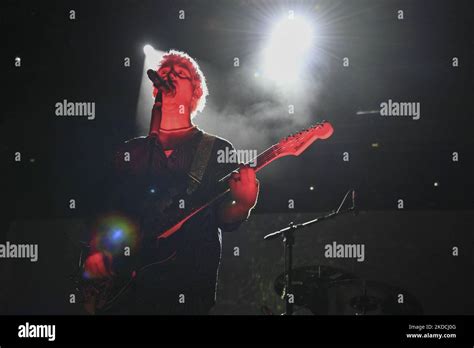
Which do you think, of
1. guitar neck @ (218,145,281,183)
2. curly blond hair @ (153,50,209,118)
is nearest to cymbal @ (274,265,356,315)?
guitar neck @ (218,145,281,183)

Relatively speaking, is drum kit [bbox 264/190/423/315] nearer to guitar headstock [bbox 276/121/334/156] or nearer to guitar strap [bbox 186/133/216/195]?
guitar headstock [bbox 276/121/334/156]

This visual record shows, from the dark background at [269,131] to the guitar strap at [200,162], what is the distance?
0.29 feet

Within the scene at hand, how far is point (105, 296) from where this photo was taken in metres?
Result: 3.50

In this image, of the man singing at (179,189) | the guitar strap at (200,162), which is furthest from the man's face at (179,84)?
the guitar strap at (200,162)

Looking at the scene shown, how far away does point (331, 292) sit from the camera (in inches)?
133

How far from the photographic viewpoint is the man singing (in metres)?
3.47

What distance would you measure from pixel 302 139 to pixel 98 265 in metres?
1.60

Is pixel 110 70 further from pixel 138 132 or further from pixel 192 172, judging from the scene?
pixel 192 172

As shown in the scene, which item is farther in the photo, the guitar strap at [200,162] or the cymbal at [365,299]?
the guitar strap at [200,162]

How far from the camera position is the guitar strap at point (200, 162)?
349 cm

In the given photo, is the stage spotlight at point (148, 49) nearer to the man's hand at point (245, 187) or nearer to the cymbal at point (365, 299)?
the man's hand at point (245, 187)

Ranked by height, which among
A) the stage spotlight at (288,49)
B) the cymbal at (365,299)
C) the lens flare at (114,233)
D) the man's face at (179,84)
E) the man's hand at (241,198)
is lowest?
the cymbal at (365,299)

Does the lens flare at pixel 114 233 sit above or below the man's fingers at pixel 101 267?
above

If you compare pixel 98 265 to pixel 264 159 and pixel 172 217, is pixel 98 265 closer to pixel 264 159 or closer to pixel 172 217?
pixel 172 217
